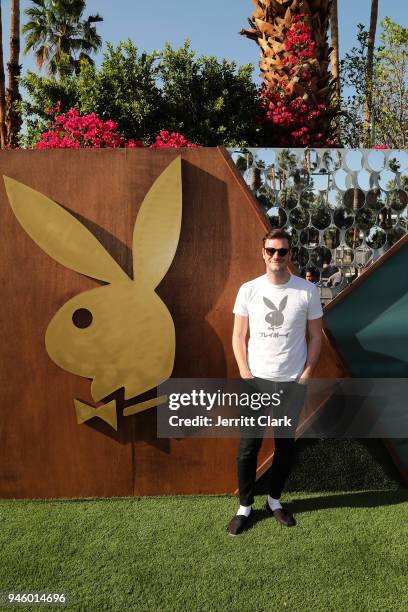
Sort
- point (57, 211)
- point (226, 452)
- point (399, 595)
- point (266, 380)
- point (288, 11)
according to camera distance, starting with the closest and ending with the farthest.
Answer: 1. point (399, 595)
2. point (266, 380)
3. point (57, 211)
4. point (226, 452)
5. point (288, 11)

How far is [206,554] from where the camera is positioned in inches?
104

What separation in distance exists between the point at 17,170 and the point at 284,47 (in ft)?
22.0

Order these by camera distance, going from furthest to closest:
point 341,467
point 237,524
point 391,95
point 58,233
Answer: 1. point 391,95
2. point 341,467
3. point 58,233
4. point 237,524

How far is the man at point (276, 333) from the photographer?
275 cm

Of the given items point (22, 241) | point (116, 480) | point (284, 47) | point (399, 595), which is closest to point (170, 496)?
point (116, 480)

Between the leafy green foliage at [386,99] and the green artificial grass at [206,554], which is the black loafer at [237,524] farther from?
the leafy green foliage at [386,99]

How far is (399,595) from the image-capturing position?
2314mm

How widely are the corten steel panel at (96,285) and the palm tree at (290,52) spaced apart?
585cm

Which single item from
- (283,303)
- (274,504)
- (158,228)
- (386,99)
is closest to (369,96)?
(386,99)

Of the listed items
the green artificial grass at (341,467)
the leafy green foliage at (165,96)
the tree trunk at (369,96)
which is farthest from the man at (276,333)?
the tree trunk at (369,96)

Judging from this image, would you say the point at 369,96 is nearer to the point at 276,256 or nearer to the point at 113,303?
the point at 276,256

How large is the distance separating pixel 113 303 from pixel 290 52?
694 centimetres

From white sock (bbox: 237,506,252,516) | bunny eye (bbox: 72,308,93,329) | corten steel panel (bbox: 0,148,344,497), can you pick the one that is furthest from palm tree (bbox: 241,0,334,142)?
white sock (bbox: 237,506,252,516)

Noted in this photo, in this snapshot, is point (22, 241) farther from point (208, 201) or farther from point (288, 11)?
point (288, 11)
